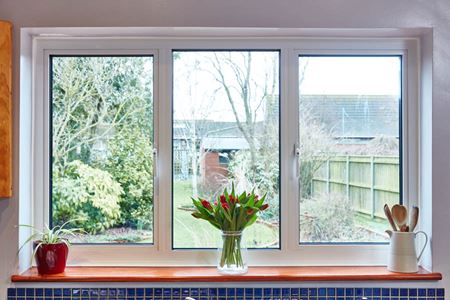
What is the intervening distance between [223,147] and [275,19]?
1.87 ft

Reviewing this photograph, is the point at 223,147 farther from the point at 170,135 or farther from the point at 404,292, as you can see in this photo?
the point at 404,292

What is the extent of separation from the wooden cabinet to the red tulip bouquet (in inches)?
28.2

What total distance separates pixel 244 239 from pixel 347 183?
0.52 m

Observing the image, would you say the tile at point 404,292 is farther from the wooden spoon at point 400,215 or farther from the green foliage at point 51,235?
the green foliage at point 51,235

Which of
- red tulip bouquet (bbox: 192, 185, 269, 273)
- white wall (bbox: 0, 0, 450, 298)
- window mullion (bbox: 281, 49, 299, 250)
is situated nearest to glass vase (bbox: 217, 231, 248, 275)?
red tulip bouquet (bbox: 192, 185, 269, 273)

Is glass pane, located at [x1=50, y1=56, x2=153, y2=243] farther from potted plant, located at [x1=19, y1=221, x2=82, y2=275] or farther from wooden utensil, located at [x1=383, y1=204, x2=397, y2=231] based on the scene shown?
wooden utensil, located at [x1=383, y1=204, x2=397, y2=231]

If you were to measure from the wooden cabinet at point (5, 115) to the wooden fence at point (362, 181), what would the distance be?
1.23m

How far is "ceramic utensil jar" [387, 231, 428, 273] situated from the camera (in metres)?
1.84

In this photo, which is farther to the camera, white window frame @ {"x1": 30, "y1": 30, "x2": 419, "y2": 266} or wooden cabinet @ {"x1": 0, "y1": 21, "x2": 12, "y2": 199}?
white window frame @ {"x1": 30, "y1": 30, "x2": 419, "y2": 266}

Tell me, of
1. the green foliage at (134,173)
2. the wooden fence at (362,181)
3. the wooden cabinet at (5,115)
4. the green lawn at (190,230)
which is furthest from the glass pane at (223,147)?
the wooden cabinet at (5,115)

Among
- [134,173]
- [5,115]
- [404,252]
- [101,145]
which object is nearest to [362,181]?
[404,252]

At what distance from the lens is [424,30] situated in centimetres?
189

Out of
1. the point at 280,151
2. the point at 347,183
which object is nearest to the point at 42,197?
the point at 280,151

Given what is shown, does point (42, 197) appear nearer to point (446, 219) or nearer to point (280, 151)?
point (280, 151)
